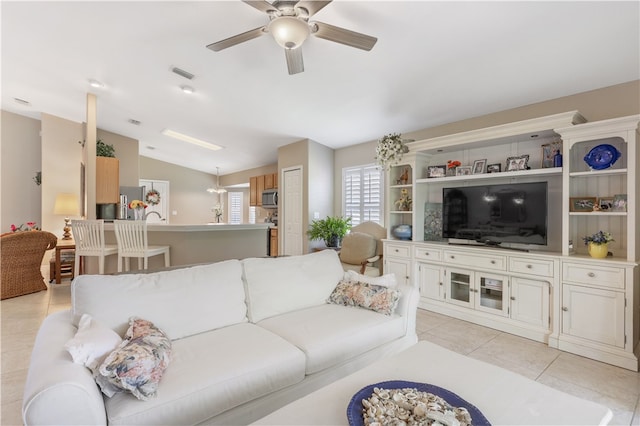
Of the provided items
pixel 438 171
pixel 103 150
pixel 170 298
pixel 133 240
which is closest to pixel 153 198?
pixel 103 150

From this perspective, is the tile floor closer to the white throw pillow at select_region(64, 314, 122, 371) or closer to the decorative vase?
the decorative vase

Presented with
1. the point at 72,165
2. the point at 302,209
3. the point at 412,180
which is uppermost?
the point at 72,165

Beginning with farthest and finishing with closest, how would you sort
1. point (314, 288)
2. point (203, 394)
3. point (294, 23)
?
point (314, 288), point (294, 23), point (203, 394)

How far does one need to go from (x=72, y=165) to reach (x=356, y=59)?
6.84m

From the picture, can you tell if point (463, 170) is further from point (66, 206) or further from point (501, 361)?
point (66, 206)

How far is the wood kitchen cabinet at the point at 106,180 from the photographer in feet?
19.2

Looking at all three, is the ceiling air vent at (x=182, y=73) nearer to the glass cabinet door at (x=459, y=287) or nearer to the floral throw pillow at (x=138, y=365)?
the floral throw pillow at (x=138, y=365)

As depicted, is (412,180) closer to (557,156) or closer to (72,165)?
(557,156)

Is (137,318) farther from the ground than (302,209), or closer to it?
closer to it

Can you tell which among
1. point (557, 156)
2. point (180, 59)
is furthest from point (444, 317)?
point (180, 59)

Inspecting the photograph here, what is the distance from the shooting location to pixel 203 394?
4.54 feet

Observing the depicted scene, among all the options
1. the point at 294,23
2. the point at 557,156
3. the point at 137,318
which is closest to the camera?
the point at 137,318

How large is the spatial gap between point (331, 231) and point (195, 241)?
213 cm

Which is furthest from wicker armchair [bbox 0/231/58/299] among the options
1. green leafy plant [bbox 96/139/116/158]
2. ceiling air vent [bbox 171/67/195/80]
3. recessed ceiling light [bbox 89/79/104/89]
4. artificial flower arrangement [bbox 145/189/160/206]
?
artificial flower arrangement [bbox 145/189/160/206]
